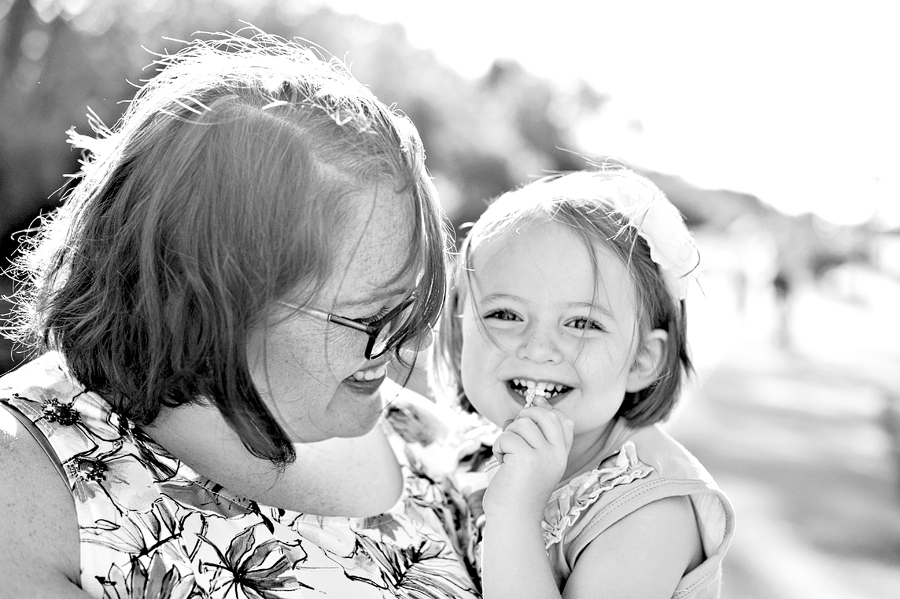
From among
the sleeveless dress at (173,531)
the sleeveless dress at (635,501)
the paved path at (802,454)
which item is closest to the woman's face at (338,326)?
the sleeveless dress at (173,531)

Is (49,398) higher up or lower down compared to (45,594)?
higher up

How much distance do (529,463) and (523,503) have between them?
3.2 inches

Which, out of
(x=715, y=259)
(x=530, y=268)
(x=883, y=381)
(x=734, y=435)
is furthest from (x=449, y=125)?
(x=530, y=268)

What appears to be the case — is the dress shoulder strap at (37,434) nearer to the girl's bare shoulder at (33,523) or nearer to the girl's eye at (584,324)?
the girl's bare shoulder at (33,523)

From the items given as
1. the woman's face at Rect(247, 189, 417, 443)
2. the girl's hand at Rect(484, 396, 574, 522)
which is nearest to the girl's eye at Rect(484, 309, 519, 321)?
the girl's hand at Rect(484, 396, 574, 522)

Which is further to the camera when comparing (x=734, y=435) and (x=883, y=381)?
(x=883, y=381)

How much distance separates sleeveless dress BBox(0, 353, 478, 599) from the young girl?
0.82ft

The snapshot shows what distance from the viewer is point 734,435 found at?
8.36m

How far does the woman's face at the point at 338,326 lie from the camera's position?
1581 mm

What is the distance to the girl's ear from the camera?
80.3 inches

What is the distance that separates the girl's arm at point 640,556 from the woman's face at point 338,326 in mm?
605

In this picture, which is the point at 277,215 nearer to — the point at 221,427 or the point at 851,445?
the point at 221,427

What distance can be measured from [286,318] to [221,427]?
280mm

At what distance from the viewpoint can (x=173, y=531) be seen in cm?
141
